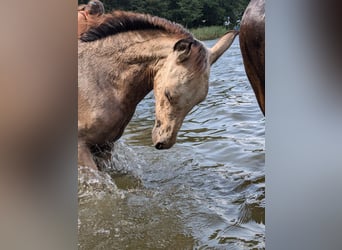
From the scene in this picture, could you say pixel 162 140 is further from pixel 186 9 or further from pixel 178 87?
pixel 186 9

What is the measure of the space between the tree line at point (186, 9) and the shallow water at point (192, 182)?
0.08m

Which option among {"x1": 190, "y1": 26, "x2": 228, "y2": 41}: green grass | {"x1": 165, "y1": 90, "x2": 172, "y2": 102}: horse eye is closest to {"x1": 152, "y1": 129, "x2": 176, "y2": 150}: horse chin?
{"x1": 165, "y1": 90, "x2": 172, "y2": 102}: horse eye

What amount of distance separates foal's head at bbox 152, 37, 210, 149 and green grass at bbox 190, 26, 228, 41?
0.07ft

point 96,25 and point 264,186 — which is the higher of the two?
point 96,25

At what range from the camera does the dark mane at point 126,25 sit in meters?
1.48

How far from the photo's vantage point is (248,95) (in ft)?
4.77

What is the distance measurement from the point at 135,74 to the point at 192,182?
40 cm

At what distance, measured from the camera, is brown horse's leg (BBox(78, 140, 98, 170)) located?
153 centimetres

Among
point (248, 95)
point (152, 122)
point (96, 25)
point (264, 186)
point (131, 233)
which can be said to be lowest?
point (131, 233)

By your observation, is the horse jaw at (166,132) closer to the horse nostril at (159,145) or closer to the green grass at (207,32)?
the horse nostril at (159,145)

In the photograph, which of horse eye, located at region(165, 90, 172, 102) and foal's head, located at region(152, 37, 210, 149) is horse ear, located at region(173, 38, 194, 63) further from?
horse eye, located at region(165, 90, 172, 102)
